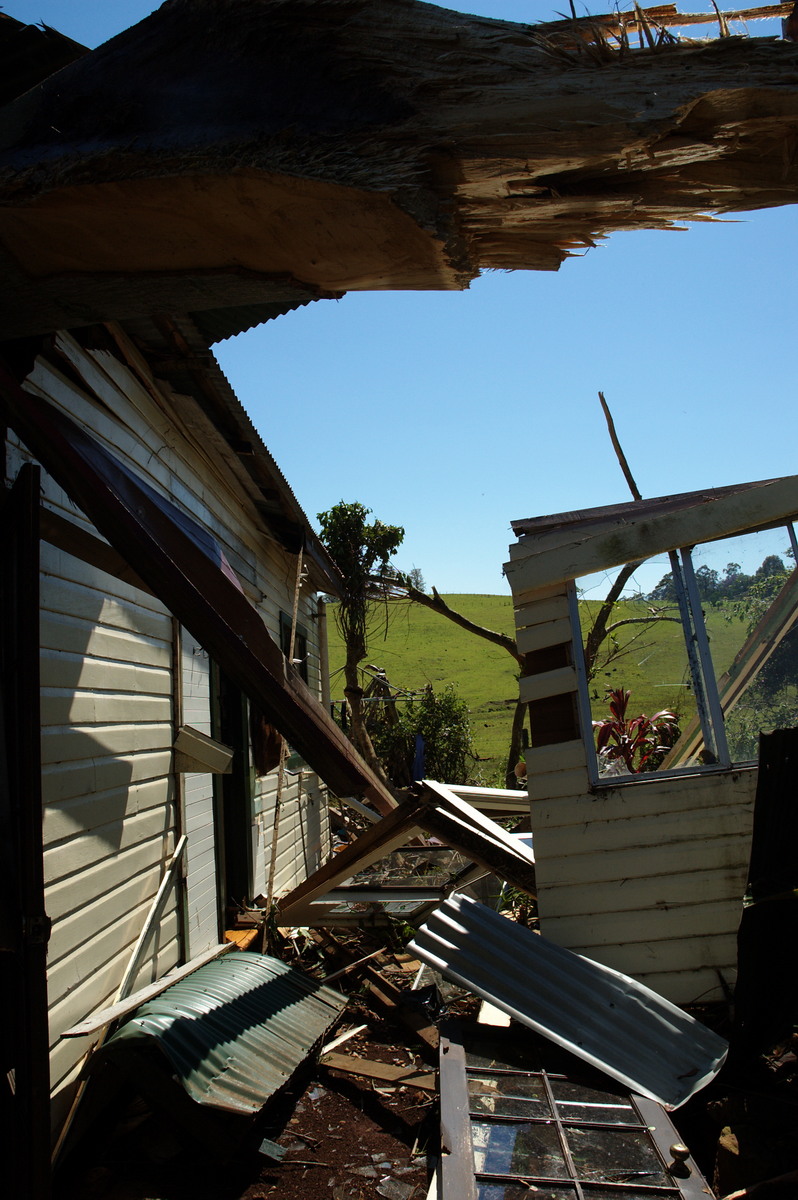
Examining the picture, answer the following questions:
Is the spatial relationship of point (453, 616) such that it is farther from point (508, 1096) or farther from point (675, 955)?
point (508, 1096)

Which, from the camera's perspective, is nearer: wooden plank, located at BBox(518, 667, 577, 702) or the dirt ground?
the dirt ground

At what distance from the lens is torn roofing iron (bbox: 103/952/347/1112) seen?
3320 mm

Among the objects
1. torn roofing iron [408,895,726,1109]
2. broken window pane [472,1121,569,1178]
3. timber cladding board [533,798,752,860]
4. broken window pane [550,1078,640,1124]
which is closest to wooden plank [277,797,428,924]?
torn roofing iron [408,895,726,1109]

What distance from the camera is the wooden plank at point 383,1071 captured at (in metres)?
4.23

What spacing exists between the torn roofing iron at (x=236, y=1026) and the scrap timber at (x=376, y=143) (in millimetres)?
3107

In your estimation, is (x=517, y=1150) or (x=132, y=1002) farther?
(x=132, y=1002)

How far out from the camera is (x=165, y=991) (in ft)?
13.4

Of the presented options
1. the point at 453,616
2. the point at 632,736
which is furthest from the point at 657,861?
the point at 453,616

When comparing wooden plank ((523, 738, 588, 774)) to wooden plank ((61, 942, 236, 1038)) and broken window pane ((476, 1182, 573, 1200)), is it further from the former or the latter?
broken window pane ((476, 1182, 573, 1200))

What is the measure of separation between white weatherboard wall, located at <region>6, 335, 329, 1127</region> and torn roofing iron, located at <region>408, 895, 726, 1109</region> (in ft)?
5.41

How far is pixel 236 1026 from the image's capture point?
12.7 ft

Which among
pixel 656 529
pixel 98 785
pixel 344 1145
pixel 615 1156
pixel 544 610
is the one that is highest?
pixel 656 529

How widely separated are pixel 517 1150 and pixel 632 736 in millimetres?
4590

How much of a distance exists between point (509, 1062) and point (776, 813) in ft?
5.77
